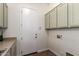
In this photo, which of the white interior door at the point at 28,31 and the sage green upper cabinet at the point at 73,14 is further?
the white interior door at the point at 28,31

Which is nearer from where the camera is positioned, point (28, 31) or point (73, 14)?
point (73, 14)

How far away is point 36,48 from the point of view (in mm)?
3666

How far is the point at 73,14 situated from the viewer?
1.89 meters

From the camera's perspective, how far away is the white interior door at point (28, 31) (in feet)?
11.0

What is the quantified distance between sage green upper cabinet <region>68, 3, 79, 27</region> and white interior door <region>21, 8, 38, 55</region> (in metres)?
1.78

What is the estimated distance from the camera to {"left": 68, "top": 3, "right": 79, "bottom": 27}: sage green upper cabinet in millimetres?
1777

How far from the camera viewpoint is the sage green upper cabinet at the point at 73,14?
5.83 ft

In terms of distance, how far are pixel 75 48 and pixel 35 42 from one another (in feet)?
6.20

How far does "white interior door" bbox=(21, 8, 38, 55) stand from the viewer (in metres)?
3.35

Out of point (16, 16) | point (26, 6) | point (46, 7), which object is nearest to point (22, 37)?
point (16, 16)

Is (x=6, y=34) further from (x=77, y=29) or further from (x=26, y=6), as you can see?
(x=77, y=29)

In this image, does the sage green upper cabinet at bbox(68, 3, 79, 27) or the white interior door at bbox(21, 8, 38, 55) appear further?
the white interior door at bbox(21, 8, 38, 55)

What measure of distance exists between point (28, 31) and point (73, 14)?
1933 millimetres

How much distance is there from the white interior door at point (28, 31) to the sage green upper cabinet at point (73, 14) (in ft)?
5.84
